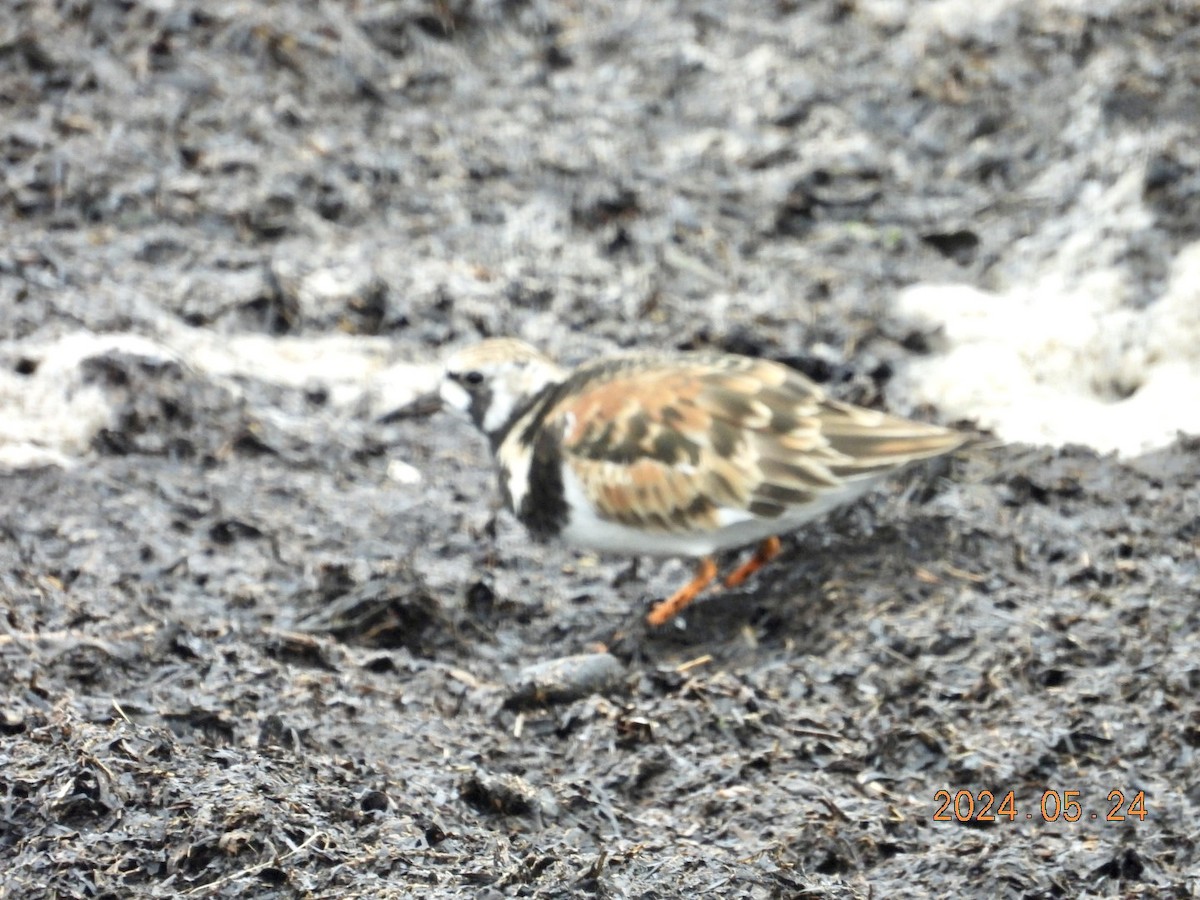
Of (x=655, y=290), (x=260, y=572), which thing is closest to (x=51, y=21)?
(x=655, y=290)

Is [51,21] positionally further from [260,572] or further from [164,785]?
[164,785]

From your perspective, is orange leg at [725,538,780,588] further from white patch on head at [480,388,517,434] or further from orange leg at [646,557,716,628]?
white patch on head at [480,388,517,434]

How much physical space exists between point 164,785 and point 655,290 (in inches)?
154

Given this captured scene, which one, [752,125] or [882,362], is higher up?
[752,125]

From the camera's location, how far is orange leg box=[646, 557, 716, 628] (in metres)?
4.91

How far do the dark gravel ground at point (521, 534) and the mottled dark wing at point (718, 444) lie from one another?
29 centimetres

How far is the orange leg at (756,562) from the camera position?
5090 millimetres

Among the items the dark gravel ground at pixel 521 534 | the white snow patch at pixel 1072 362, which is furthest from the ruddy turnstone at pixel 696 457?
the white snow patch at pixel 1072 362

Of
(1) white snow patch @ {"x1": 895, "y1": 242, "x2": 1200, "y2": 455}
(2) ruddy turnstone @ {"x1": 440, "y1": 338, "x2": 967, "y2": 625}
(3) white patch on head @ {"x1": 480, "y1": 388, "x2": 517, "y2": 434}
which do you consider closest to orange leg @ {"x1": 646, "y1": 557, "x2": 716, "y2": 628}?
(2) ruddy turnstone @ {"x1": 440, "y1": 338, "x2": 967, "y2": 625}

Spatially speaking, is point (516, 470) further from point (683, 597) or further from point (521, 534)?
point (683, 597)

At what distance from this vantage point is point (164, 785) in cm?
319

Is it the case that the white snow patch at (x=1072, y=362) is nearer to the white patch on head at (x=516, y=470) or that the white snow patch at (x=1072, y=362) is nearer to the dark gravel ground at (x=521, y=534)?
the dark gravel ground at (x=521, y=534)

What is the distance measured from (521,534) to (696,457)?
99cm

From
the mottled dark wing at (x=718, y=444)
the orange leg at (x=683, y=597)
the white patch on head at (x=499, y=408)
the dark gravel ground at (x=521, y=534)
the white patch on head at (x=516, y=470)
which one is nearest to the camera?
the dark gravel ground at (x=521, y=534)
